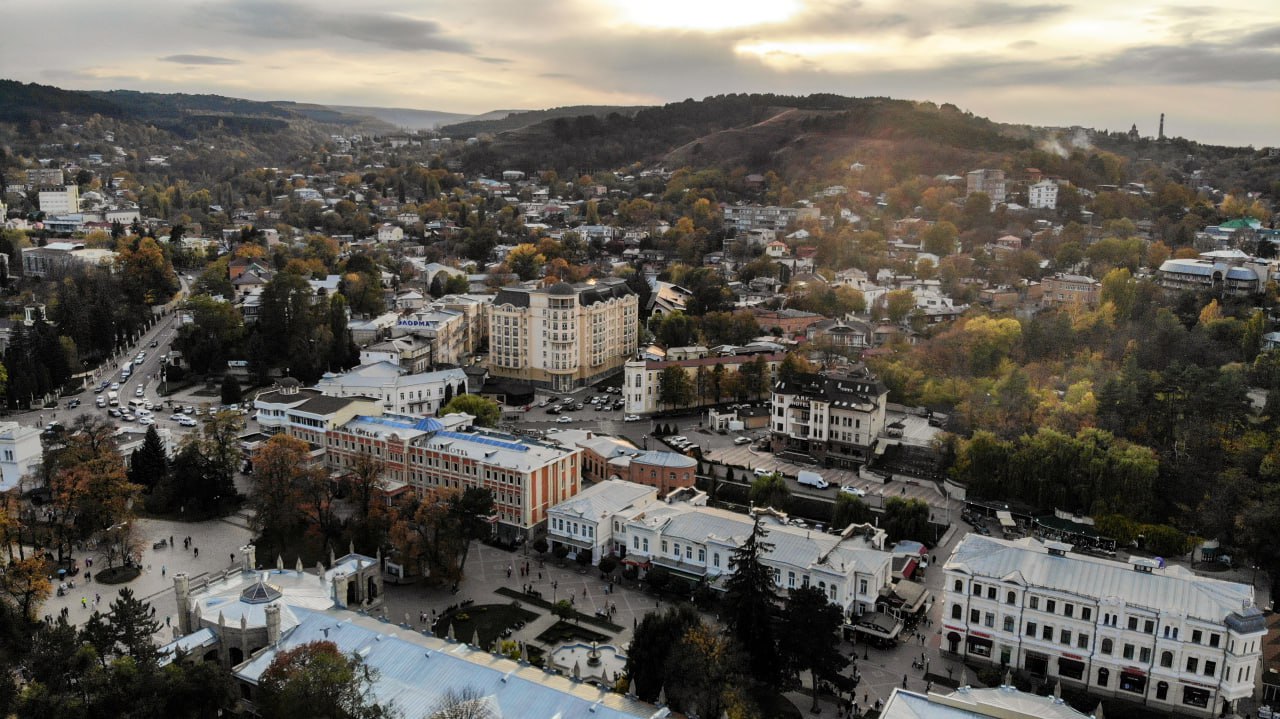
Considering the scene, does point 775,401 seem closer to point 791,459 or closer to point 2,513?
point 791,459

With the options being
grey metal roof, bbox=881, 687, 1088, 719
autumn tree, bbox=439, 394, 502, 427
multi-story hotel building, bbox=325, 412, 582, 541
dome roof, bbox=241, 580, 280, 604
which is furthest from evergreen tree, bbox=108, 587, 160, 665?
autumn tree, bbox=439, 394, 502, 427

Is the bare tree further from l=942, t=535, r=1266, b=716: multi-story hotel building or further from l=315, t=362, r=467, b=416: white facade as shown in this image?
l=315, t=362, r=467, b=416: white facade

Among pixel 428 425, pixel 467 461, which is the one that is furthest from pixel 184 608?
pixel 428 425

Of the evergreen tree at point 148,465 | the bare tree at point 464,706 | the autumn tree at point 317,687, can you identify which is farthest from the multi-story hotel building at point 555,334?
the bare tree at point 464,706

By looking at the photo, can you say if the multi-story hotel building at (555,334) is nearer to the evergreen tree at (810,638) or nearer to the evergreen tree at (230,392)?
the evergreen tree at (230,392)

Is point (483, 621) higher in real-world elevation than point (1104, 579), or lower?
lower

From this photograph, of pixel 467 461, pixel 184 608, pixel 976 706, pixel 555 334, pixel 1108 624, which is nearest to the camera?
pixel 976 706

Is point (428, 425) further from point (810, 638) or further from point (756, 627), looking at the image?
point (810, 638)
